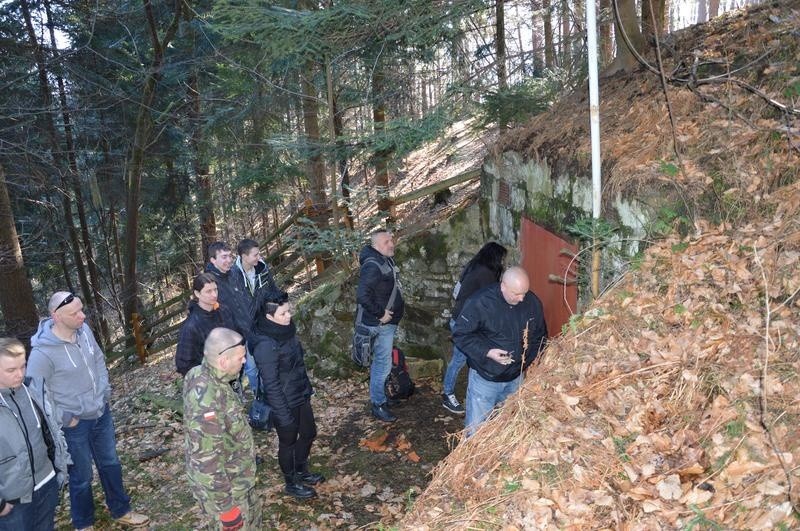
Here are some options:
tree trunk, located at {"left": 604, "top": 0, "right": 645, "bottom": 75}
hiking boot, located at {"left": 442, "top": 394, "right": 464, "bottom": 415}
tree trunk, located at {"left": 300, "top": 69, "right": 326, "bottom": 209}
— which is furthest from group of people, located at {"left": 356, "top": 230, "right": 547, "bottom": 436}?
tree trunk, located at {"left": 300, "top": 69, "right": 326, "bottom": 209}

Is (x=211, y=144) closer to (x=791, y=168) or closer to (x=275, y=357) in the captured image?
(x=275, y=357)

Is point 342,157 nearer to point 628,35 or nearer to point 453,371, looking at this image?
point 453,371

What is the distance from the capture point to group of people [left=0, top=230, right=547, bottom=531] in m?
3.57

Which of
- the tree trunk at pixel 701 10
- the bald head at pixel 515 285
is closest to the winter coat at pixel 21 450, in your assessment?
the bald head at pixel 515 285

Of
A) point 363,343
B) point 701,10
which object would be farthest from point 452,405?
point 701,10

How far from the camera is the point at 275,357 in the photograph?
4488mm

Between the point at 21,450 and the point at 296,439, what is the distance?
2.12m

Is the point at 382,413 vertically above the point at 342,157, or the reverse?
the point at 342,157

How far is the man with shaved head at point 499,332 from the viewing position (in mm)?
4582

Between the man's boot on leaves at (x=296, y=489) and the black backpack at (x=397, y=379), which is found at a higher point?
the black backpack at (x=397, y=379)

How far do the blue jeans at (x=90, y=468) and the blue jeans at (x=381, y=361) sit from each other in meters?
2.76

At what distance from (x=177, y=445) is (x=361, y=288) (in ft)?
9.69

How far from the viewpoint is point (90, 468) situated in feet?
15.2

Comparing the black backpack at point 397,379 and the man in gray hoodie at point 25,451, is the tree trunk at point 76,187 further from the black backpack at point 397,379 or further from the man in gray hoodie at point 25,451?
the man in gray hoodie at point 25,451
